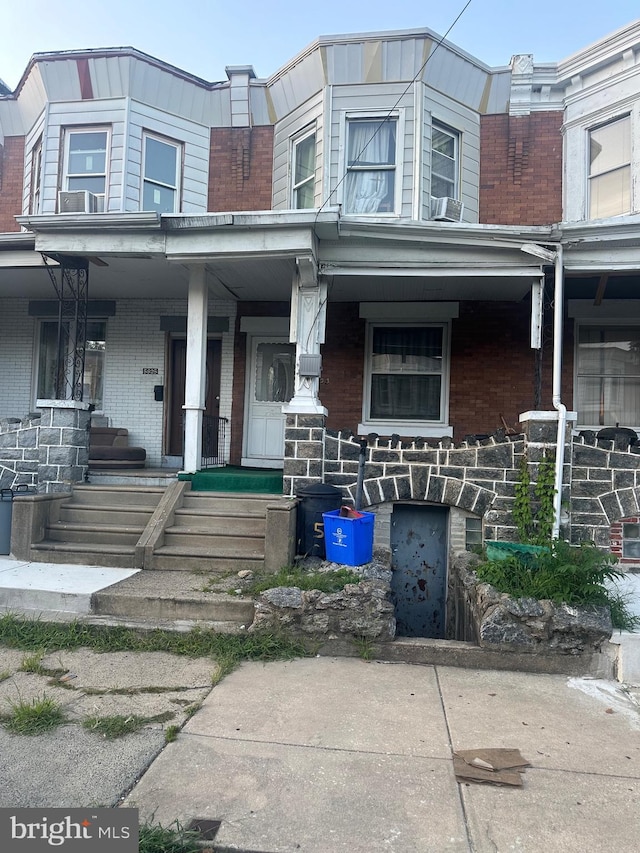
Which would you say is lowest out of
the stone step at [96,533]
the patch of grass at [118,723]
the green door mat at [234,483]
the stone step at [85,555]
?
the patch of grass at [118,723]

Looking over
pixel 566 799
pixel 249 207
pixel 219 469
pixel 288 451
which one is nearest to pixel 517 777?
pixel 566 799

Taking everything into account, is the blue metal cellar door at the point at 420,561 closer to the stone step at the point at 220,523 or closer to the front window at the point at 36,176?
the stone step at the point at 220,523

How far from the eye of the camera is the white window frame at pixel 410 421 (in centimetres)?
915

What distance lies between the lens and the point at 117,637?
4.91 m

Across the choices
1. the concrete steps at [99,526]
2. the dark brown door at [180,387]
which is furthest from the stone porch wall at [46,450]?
the dark brown door at [180,387]

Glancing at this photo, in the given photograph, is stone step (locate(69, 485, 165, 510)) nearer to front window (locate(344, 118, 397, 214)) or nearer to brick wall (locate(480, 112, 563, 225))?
front window (locate(344, 118, 397, 214))

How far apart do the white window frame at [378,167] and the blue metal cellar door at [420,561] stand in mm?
4485

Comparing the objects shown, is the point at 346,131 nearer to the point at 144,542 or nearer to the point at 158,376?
the point at 158,376

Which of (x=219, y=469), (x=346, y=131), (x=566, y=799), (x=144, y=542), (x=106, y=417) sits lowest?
(x=566, y=799)

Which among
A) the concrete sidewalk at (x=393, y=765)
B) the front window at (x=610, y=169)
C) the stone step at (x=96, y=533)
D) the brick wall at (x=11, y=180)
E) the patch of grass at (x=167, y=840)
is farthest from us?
the brick wall at (x=11, y=180)

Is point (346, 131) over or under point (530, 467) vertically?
over

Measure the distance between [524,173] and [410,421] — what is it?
436 cm

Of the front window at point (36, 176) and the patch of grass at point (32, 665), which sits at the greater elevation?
the front window at point (36, 176)

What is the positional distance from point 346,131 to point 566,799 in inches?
349
